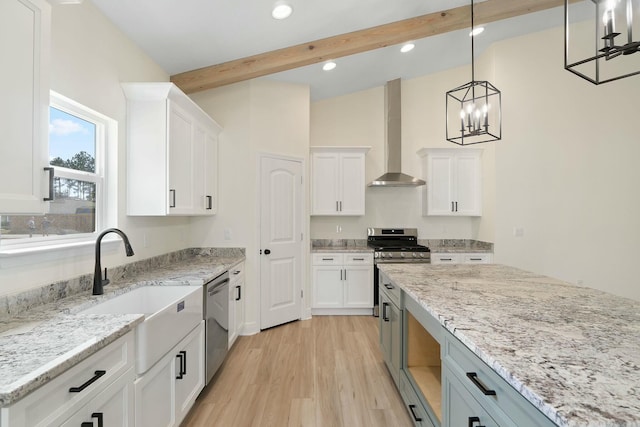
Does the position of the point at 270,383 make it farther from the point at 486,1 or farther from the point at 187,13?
the point at 486,1

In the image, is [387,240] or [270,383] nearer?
[270,383]

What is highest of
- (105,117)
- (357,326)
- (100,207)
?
(105,117)

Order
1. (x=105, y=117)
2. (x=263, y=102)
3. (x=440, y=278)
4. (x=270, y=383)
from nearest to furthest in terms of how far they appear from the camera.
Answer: (x=440, y=278) → (x=105, y=117) → (x=270, y=383) → (x=263, y=102)

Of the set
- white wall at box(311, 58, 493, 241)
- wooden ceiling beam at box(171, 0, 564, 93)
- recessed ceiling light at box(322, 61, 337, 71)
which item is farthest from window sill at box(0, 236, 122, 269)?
white wall at box(311, 58, 493, 241)

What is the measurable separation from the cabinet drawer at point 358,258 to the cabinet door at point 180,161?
2234 mm

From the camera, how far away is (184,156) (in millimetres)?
2764

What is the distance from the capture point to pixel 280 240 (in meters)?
3.87

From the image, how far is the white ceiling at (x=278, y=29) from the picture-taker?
7.58 ft

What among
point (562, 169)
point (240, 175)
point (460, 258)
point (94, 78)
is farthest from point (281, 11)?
point (562, 169)

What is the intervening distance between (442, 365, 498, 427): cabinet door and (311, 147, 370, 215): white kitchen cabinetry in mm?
3227

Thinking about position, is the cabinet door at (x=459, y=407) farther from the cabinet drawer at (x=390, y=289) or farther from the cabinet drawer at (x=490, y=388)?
the cabinet drawer at (x=390, y=289)

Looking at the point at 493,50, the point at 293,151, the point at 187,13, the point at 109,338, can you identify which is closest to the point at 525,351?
the point at 109,338

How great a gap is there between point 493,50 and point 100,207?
501 centimetres

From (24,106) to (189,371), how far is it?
1.73 meters
